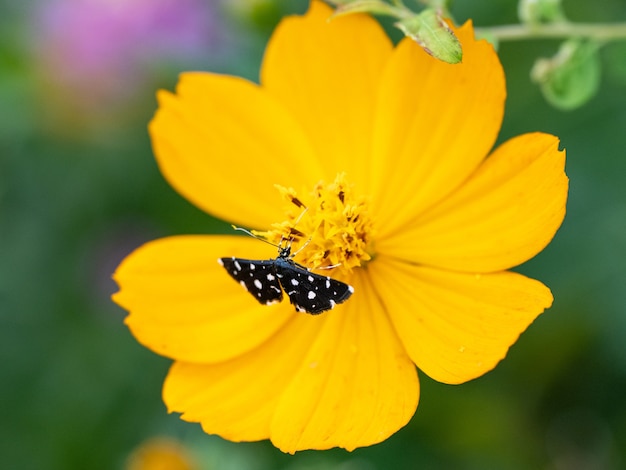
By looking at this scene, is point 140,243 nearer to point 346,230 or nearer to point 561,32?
point 346,230

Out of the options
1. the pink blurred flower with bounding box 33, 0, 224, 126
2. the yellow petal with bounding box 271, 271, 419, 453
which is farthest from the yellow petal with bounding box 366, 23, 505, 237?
the pink blurred flower with bounding box 33, 0, 224, 126

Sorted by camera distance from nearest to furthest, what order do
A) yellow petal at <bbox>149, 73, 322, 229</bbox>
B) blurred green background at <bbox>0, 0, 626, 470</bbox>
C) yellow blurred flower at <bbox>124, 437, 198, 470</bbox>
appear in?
yellow petal at <bbox>149, 73, 322, 229</bbox> < yellow blurred flower at <bbox>124, 437, 198, 470</bbox> < blurred green background at <bbox>0, 0, 626, 470</bbox>

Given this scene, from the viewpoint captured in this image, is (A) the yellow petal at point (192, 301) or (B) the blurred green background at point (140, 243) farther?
(B) the blurred green background at point (140, 243)

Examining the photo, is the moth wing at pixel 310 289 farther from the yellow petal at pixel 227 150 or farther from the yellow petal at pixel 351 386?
the yellow petal at pixel 227 150

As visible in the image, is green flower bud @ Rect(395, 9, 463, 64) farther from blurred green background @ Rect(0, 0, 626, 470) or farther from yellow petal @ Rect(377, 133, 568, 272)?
blurred green background @ Rect(0, 0, 626, 470)

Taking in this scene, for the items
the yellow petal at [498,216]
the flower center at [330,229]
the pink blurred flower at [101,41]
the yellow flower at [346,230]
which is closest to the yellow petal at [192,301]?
the yellow flower at [346,230]

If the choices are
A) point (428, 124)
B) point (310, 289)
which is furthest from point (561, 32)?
point (310, 289)
